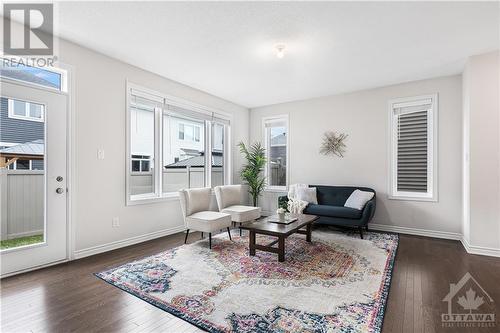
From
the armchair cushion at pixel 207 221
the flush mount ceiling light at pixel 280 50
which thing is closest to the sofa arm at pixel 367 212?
the armchair cushion at pixel 207 221

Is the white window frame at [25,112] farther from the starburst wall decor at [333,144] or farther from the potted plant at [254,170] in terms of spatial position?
the starburst wall decor at [333,144]

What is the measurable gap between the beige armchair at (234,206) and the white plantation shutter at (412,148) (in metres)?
2.72

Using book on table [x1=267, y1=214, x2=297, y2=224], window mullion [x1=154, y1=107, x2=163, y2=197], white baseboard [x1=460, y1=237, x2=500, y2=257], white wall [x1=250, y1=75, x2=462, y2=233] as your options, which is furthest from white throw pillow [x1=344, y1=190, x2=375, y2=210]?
window mullion [x1=154, y1=107, x2=163, y2=197]

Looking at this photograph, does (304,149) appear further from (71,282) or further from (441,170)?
(71,282)

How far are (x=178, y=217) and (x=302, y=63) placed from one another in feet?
11.2

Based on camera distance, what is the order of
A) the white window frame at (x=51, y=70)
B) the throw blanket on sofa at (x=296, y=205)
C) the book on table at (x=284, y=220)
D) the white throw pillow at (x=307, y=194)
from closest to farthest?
the white window frame at (x=51, y=70), the book on table at (x=284, y=220), the throw blanket on sofa at (x=296, y=205), the white throw pillow at (x=307, y=194)

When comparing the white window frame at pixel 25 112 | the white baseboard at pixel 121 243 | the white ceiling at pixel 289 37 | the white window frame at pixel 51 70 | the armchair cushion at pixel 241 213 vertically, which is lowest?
the white baseboard at pixel 121 243

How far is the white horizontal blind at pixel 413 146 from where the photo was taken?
464 cm

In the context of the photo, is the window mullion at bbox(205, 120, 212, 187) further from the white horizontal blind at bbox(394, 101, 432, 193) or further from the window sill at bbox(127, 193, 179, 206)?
the white horizontal blind at bbox(394, 101, 432, 193)

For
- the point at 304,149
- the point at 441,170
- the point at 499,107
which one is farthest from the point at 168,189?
the point at 499,107

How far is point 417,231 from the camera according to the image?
4574mm

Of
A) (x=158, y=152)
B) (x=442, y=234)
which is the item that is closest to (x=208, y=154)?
(x=158, y=152)

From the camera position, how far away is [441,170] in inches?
174

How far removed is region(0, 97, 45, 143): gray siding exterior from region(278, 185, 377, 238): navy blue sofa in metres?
3.93
